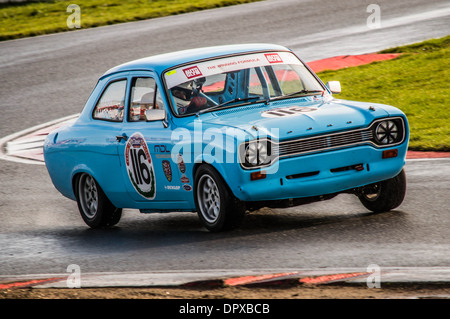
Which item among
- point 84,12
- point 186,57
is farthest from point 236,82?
point 84,12

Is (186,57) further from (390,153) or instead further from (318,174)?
(390,153)

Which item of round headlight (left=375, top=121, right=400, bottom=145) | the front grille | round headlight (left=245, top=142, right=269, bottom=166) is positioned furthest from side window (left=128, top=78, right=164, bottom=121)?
round headlight (left=375, top=121, right=400, bottom=145)

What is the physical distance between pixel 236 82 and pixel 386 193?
6.09 feet

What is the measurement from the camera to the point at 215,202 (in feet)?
26.7

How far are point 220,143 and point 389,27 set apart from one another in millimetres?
15020

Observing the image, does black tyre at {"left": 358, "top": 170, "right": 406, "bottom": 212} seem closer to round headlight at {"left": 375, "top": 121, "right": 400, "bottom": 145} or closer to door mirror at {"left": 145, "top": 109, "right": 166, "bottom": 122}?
round headlight at {"left": 375, "top": 121, "right": 400, "bottom": 145}

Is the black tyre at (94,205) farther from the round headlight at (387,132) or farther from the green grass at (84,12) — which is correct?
the green grass at (84,12)

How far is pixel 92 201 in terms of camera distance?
9844 millimetres

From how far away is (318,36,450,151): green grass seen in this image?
1323cm

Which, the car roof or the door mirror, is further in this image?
the car roof

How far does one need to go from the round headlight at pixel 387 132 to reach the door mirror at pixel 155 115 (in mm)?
2026

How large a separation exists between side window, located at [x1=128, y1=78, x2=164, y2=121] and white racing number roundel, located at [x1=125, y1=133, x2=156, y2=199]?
30 cm

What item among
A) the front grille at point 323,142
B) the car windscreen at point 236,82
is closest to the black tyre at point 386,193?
the front grille at point 323,142

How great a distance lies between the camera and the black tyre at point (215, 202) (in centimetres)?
790
